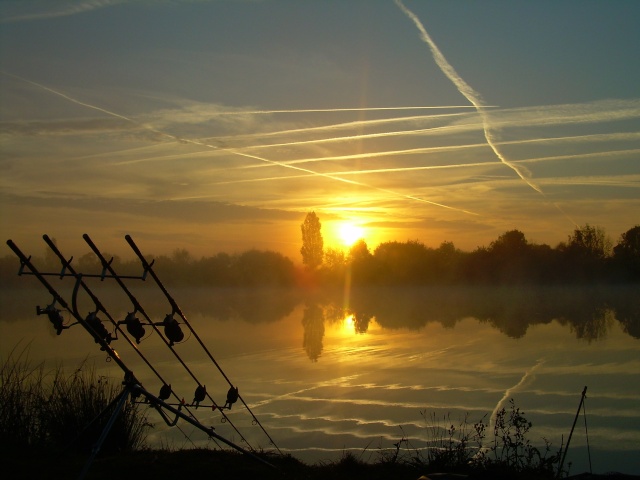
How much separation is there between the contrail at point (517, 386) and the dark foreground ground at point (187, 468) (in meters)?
3.44

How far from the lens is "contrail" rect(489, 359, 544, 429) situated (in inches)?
414

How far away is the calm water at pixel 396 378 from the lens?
9.43 meters

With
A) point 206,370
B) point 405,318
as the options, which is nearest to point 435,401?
point 206,370

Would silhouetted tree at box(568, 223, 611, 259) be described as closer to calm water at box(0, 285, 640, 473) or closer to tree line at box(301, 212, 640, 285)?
tree line at box(301, 212, 640, 285)

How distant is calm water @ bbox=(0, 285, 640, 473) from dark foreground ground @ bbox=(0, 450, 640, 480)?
4.87 feet

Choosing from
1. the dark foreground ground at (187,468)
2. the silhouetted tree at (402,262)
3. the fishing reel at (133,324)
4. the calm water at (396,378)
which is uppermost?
the silhouetted tree at (402,262)

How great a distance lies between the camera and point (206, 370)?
52.9 ft

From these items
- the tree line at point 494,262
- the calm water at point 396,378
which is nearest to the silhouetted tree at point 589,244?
the tree line at point 494,262

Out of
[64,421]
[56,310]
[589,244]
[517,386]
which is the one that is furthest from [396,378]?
[589,244]

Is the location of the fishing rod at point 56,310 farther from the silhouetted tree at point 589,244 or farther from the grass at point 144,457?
the silhouetted tree at point 589,244

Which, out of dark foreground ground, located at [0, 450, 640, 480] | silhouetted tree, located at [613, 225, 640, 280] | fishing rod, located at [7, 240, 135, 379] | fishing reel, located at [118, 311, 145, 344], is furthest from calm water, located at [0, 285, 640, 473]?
silhouetted tree, located at [613, 225, 640, 280]

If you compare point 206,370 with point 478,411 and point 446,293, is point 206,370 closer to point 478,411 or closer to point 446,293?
point 478,411

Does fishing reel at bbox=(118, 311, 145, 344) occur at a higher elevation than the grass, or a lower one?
higher

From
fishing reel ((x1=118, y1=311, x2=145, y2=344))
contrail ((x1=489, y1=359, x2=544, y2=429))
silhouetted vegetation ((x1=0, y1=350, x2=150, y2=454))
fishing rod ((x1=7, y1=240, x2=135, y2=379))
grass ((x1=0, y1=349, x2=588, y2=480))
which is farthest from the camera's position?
contrail ((x1=489, y1=359, x2=544, y2=429))
